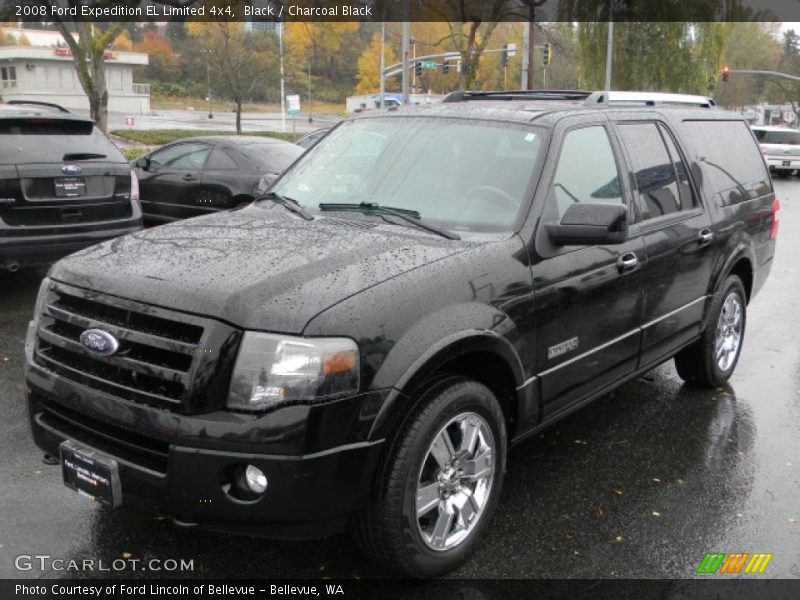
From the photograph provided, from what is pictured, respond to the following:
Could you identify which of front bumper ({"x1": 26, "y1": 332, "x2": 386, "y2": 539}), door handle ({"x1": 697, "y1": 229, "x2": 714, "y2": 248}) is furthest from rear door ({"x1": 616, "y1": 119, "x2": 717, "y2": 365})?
front bumper ({"x1": 26, "y1": 332, "x2": 386, "y2": 539})

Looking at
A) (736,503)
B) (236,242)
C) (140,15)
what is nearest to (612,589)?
(736,503)

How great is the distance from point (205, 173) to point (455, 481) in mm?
8425

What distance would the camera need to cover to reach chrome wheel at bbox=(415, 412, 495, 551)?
3148 millimetres

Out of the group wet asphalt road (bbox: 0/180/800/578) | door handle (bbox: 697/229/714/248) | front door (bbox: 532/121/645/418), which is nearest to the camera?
wet asphalt road (bbox: 0/180/800/578)

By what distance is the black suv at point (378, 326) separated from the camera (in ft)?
8.94

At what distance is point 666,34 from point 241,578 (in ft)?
131

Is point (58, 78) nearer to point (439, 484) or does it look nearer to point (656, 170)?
point (656, 170)

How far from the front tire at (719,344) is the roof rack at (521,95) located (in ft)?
5.40

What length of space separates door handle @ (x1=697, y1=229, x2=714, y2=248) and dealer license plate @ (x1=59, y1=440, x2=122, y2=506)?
3629 millimetres

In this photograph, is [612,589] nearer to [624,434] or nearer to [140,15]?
[624,434]

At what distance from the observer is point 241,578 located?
3221mm

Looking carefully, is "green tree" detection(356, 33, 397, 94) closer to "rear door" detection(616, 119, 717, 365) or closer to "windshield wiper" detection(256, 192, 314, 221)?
"rear door" detection(616, 119, 717, 365)

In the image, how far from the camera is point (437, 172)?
3943 mm

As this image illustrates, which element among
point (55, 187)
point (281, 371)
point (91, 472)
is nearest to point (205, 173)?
point (55, 187)
